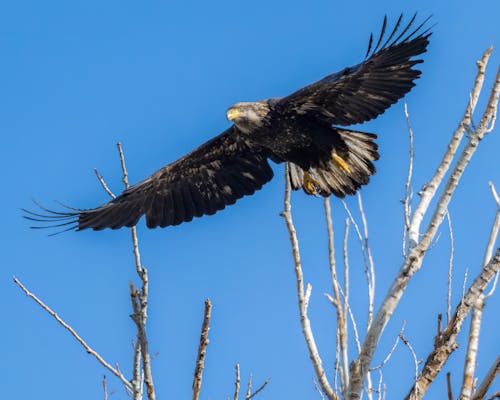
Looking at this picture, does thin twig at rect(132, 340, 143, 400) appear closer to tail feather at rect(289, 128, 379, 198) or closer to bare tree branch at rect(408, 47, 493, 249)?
bare tree branch at rect(408, 47, 493, 249)

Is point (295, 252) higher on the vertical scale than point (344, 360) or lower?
higher

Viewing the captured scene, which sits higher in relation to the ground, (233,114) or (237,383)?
(233,114)

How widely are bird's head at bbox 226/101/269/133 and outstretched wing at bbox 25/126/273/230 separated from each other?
2.29 feet

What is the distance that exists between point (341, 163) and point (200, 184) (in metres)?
1.78

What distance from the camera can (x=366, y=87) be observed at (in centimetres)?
791

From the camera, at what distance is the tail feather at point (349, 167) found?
845cm

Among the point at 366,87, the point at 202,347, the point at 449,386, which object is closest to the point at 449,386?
the point at 449,386

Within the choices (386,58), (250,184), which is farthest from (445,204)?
(250,184)

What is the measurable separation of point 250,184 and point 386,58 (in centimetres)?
230

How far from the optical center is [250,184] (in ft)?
30.1

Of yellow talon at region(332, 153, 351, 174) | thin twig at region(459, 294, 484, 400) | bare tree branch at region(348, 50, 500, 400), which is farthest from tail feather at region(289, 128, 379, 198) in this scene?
thin twig at region(459, 294, 484, 400)

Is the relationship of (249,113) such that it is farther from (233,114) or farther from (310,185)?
(310,185)

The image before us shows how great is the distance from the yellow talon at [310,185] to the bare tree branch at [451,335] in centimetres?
417

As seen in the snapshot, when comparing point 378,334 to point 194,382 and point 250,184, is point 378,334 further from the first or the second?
point 250,184
